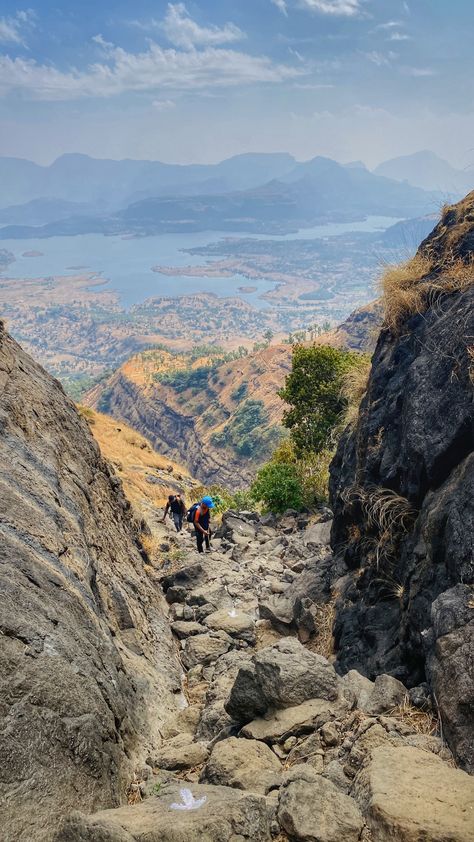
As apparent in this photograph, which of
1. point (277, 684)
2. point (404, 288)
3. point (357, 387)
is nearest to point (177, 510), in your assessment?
point (357, 387)

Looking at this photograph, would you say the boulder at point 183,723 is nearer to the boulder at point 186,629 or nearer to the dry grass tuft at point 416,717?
the dry grass tuft at point 416,717

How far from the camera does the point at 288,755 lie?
5922mm

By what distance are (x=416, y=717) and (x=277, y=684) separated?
1.38m

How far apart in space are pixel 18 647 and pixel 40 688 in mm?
347

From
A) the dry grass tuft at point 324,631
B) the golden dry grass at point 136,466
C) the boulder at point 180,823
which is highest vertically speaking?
the boulder at point 180,823

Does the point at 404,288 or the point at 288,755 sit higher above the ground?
the point at 404,288

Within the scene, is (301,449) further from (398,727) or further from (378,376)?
(398,727)

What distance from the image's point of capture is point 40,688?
4.90m

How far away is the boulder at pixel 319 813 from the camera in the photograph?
429 centimetres

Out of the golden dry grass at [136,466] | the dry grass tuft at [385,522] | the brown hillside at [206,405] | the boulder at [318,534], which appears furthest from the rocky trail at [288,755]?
the brown hillside at [206,405]

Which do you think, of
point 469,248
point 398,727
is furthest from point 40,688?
point 469,248

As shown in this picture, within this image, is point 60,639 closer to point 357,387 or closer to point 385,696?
point 385,696

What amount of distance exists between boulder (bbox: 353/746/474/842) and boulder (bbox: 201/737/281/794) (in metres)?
0.95

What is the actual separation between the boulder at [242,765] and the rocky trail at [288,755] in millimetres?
11
